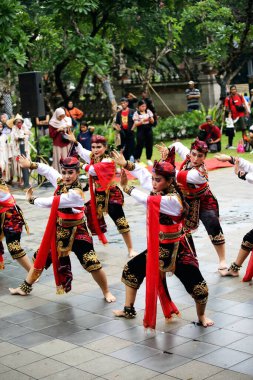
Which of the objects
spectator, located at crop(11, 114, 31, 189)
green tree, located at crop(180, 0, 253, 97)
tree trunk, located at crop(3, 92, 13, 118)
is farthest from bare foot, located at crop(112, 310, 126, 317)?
green tree, located at crop(180, 0, 253, 97)

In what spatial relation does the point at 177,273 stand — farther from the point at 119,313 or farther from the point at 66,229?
the point at 66,229

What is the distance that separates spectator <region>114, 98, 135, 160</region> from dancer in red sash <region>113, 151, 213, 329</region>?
1104 cm

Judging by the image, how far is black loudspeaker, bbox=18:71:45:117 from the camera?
16.6 meters

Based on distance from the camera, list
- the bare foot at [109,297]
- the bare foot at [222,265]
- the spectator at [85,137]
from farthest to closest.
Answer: the spectator at [85,137] → the bare foot at [222,265] → the bare foot at [109,297]

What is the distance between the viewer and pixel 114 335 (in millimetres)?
7289

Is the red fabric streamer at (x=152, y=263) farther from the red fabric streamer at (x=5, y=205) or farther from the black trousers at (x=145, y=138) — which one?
the black trousers at (x=145, y=138)

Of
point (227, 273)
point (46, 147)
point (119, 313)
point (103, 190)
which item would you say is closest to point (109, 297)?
point (119, 313)

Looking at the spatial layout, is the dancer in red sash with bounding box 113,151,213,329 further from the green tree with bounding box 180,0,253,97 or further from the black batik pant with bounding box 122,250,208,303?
the green tree with bounding box 180,0,253,97

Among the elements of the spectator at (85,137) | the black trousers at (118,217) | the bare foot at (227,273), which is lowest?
the bare foot at (227,273)

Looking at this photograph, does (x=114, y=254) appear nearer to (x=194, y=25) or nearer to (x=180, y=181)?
(x=180, y=181)

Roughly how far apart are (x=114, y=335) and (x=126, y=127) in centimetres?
1166

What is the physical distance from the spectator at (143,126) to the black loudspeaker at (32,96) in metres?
2.50

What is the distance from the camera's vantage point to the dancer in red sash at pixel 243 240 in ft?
26.3

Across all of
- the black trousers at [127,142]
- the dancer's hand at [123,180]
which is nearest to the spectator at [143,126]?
the black trousers at [127,142]
